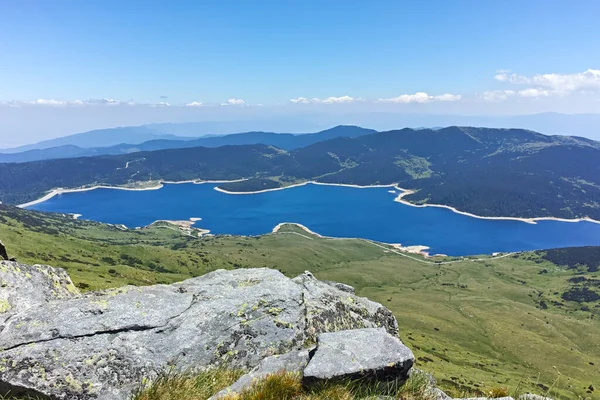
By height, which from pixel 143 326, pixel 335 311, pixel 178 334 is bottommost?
pixel 335 311

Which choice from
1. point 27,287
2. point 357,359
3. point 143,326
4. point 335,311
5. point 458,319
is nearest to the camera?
point 357,359

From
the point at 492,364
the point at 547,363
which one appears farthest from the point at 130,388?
the point at 547,363

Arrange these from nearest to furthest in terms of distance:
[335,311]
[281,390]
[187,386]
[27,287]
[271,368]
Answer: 1. [281,390]
2. [187,386]
3. [271,368]
4. [27,287]
5. [335,311]

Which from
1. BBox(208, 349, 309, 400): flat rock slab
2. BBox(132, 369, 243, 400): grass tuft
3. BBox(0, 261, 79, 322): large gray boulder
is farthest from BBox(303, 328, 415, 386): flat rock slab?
BBox(0, 261, 79, 322): large gray boulder

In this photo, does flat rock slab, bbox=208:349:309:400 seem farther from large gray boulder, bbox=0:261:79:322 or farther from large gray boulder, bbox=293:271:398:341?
large gray boulder, bbox=0:261:79:322

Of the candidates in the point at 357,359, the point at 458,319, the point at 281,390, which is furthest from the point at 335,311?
the point at 458,319

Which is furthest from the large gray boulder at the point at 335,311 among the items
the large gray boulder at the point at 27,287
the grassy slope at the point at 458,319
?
the grassy slope at the point at 458,319

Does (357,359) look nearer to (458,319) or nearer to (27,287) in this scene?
(27,287)

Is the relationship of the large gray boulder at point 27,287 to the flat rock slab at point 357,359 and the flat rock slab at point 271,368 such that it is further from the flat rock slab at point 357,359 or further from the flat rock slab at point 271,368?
the flat rock slab at point 357,359
